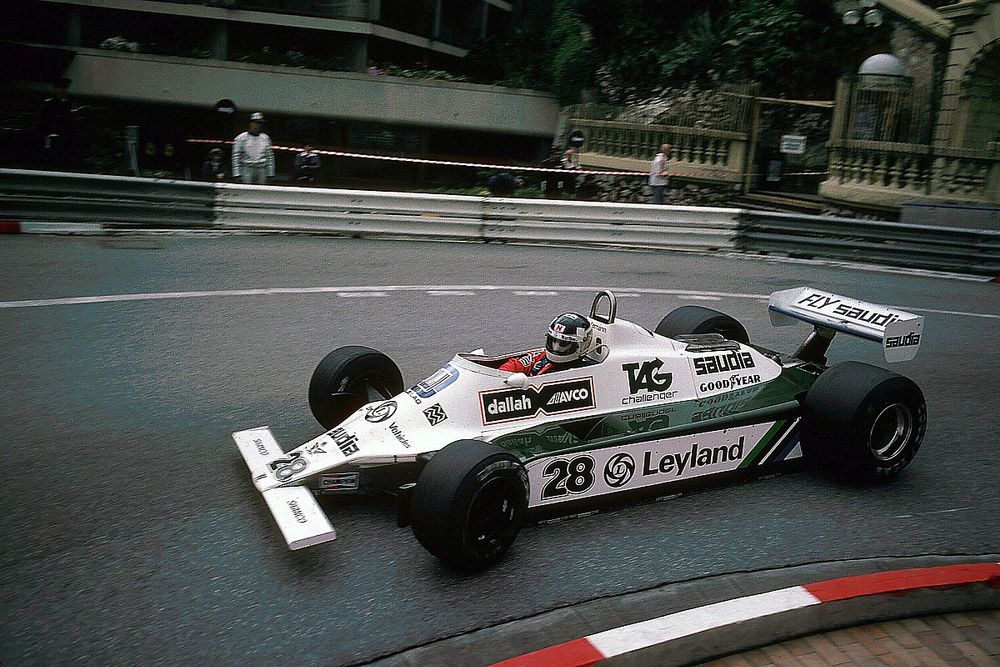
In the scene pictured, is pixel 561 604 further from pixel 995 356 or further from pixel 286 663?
pixel 995 356

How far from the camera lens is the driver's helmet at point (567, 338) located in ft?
18.0

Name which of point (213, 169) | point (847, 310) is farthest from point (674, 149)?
point (847, 310)

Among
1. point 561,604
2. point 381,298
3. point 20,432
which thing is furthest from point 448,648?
point 381,298

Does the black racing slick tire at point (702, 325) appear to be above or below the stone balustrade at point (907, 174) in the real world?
below

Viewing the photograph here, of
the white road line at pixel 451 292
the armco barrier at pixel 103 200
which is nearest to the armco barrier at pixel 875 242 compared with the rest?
the white road line at pixel 451 292

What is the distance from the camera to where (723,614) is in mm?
4355

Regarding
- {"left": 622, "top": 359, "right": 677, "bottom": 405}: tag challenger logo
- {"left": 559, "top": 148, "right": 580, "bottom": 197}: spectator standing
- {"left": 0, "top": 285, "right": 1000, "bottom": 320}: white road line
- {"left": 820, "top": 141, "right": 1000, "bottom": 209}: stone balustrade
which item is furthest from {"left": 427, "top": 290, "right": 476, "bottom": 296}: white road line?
{"left": 559, "top": 148, "right": 580, "bottom": 197}: spectator standing

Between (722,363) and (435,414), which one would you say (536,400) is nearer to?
(435,414)

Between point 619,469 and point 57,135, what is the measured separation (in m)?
14.3

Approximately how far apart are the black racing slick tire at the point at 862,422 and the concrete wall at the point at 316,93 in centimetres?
2659

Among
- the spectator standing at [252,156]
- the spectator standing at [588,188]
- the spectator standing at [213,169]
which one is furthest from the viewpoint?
Result: the spectator standing at [588,188]

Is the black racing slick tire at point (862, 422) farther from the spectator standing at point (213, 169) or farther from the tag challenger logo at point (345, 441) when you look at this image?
the spectator standing at point (213, 169)

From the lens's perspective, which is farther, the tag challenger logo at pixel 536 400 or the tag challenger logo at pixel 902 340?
the tag challenger logo at pixel 902 340

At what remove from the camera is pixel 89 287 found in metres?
9.59
